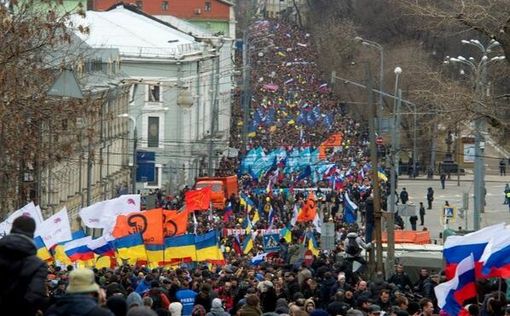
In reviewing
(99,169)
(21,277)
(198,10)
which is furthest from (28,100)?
(198,10)

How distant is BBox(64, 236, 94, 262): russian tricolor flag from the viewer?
26938 mm

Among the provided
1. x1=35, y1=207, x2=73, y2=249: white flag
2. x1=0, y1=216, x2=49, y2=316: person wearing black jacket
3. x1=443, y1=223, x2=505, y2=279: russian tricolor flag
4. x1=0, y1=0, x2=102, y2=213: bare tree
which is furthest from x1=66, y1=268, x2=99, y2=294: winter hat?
x1=0, y1=0, x2=102, y2=213: bare tree

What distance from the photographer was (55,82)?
27.1m

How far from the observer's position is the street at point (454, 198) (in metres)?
53.9

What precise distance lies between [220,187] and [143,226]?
24653mm

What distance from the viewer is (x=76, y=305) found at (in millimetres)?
11219

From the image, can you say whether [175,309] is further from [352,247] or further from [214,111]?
[214,111]

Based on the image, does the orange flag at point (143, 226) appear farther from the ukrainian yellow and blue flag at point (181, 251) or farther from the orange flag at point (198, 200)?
the orange flag at point (198, 200)

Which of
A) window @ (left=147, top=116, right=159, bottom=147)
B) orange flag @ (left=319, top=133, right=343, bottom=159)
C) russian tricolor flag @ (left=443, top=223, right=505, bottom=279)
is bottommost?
russian tricolor flag @ (left=443, top=223, right=505, bottom=279)

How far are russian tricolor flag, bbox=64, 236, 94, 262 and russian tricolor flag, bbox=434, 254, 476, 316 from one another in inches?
401

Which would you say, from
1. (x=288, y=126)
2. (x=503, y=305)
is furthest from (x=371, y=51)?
(x=503, y=305)

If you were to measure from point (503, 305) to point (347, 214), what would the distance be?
31423mm

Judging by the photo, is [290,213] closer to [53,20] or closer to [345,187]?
[345,187]

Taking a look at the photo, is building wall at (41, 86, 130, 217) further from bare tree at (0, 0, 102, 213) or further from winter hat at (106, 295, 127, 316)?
winter hat at (106, 295, 127, 316)
